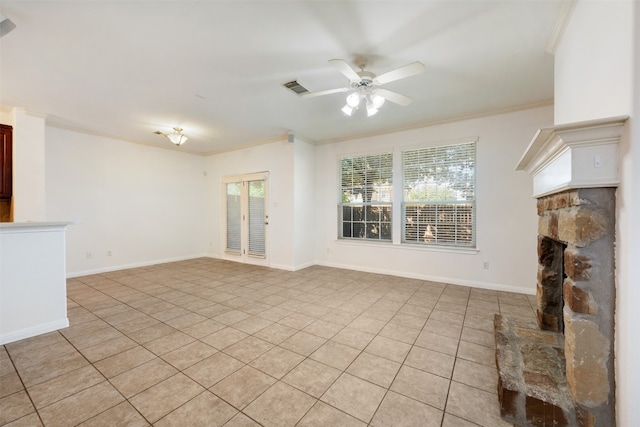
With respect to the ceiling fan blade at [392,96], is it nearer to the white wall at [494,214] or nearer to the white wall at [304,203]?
the white wall at [494,214]

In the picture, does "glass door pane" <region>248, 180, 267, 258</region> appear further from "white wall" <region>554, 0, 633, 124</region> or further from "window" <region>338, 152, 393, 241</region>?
"white wall" <region>554, 0, 633, 124</region>

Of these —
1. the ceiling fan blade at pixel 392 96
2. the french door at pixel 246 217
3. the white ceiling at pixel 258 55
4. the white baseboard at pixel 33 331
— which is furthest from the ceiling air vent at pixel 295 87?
the white baseboard at pixel 33 331

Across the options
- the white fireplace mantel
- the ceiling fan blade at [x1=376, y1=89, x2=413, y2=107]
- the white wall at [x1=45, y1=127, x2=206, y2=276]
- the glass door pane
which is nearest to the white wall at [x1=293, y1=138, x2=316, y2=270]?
the glass door pane

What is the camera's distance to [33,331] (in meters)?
2.52

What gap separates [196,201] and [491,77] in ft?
21.8

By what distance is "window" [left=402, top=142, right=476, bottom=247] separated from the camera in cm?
410

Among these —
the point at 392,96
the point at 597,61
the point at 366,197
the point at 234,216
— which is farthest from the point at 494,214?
the point at 234,216

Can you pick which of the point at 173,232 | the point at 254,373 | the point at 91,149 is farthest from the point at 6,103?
the point at 254,373

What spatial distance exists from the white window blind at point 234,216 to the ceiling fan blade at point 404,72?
15.1ft

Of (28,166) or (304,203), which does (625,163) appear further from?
(28,166)

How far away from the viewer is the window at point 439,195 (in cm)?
410

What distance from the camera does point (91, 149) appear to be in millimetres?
4895

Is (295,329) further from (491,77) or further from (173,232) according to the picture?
(173,232)

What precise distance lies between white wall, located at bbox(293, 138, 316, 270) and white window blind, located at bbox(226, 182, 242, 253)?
172 centimetres
